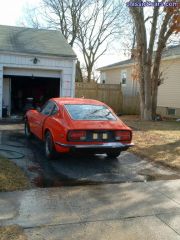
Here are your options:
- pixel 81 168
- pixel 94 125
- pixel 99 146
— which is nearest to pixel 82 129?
pixel 94 125

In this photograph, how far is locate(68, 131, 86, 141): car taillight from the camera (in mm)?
7652

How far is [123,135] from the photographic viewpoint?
8219 mm

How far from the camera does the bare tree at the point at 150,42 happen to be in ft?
57.1

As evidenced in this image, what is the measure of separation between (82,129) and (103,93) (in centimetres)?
1603

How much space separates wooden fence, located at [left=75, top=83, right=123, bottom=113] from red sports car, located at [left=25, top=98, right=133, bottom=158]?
525 inches

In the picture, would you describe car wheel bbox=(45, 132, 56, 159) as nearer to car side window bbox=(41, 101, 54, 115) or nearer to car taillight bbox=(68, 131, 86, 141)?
car taillight bbox=(68, 131, 86, 141)

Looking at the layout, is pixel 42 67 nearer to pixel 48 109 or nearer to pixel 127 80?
pixel 48 109

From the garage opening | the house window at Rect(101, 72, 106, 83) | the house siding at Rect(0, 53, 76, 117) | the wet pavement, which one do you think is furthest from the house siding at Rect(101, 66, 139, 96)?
the wet pavement

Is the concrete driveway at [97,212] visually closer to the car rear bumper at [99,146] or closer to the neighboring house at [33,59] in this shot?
the car rear bumper at [99,146]

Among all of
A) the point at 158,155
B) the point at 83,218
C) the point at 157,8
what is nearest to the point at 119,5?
the point at 157,8

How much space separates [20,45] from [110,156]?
1082 centimetres

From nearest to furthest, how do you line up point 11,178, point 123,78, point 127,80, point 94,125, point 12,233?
point 12,233 < point 11,178 < point 94,125 < point 127,80 < point 123,78

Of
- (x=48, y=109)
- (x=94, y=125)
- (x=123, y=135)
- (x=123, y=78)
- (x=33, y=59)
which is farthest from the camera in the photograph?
(x=123, y=78)

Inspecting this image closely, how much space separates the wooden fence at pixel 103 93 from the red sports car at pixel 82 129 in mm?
13331
